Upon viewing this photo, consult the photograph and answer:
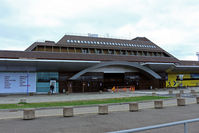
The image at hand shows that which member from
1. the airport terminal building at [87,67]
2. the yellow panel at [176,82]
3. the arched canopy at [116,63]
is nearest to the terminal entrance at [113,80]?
the airport terminal building at [87,67]

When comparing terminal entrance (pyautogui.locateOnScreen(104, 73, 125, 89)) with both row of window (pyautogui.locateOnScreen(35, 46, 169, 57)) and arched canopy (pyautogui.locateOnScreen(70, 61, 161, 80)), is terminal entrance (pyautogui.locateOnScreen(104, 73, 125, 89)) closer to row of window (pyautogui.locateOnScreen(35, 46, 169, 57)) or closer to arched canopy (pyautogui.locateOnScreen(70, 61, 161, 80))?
arched canopy (pyautogui.locateOnScreen(70, 61, 161, 80))

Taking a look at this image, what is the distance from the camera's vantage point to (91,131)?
838 cm

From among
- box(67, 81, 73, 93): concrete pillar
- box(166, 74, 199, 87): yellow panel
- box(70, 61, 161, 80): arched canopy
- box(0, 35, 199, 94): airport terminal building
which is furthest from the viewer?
box(166, 74, 199, 87): yellow panel

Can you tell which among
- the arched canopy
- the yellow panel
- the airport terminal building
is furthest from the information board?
the yellow panel

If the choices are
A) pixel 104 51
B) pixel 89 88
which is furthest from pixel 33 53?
pixel 104 51

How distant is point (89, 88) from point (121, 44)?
16.7 metres

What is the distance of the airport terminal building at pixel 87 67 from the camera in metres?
35.0

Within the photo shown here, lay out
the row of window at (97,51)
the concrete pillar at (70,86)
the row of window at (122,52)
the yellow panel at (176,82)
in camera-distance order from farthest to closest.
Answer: the yellow panel at (176,82) → the row of window at (122,52) → the row of window at (97,51) → the concrete pillar at (70,86)

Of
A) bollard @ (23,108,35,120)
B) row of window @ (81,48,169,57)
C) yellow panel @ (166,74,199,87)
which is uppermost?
Result: row of window @ (81,48,169,57)

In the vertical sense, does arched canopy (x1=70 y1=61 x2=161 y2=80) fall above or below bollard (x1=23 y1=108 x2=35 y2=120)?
above

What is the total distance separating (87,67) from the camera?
3853cm

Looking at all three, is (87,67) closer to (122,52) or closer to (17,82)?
(122,52)

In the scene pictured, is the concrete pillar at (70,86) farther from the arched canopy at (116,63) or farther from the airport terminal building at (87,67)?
the arched canopy at (116,63)

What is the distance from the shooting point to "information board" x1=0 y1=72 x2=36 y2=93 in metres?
35.0
